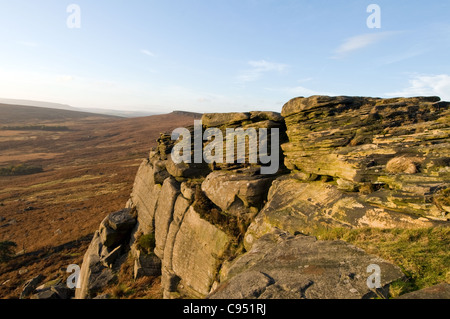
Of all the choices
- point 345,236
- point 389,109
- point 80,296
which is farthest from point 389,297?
point 80,296

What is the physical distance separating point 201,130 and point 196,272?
39.3 feet

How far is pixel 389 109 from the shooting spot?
508 inches

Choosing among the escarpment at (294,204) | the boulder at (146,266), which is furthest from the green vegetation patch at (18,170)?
the boulder at (146,266)

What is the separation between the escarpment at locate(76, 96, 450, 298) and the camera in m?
7.63

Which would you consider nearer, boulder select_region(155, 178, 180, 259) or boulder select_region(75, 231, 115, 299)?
boulder select_region(75, 231, 115, 299)

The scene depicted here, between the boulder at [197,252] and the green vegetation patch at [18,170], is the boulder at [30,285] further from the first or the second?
the green vegetation patch at [18,170]

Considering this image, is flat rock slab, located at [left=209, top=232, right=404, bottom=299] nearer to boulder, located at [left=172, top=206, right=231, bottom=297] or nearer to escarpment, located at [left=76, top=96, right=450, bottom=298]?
escarpment, located at [left=76, top=96, right=450, bottom=298]

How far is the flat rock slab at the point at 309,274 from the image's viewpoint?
20.5ft

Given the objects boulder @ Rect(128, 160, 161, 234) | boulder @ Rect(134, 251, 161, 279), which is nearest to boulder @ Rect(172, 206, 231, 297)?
boulder @ Rect(134, 251, 161, 279)

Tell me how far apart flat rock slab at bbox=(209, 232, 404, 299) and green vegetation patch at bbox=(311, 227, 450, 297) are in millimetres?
292

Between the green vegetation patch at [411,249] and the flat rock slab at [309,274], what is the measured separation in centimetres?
29

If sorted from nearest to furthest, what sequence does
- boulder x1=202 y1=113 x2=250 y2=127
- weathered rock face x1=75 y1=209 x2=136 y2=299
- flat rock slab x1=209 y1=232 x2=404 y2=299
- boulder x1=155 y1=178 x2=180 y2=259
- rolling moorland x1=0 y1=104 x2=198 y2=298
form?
flat rock slab x1=209 y1=232 x2=404 y2=299 → boulder x1=202 y1=113 x2=250 y2=127 → boulder x1=155 y1=178 x2=180 y2=259 → weathered rock face x1=75 y1=209 x2=136 y2=299 → rolling moorland x1=0 y1=104 x2=198 y2=298

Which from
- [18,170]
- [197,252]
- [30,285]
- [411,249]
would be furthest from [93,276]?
[18,170]

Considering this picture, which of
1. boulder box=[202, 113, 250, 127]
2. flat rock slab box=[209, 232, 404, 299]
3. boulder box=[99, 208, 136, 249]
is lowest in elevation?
boulder box=[99, 208, 136, 249]
